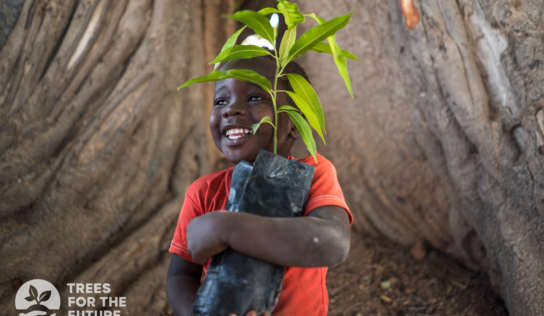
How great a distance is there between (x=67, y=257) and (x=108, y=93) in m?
1.06

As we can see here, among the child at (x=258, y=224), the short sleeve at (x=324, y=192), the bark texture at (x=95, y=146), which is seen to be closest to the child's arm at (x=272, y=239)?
the child at (x=258, y=224)

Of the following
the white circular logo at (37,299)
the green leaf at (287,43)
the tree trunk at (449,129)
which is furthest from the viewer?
the white circular logo at (37,299)

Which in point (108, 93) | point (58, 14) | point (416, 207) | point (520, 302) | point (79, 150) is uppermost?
point (58, 14)

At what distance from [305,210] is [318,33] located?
499mm

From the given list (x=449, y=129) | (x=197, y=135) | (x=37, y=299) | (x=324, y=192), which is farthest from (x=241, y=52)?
(x=37, y=299)

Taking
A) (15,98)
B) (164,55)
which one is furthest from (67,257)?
(164,55)

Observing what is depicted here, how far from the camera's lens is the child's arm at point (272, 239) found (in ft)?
2.66

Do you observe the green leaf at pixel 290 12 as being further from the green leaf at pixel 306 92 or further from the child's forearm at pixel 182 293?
the child's forearm at pixel 182 293

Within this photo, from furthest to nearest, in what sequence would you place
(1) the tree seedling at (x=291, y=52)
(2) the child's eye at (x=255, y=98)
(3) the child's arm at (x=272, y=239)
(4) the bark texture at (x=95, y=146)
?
1. (4) the bark texture at (x=95, y=146)
2. (2) the child's eye at (x=255, y=98)
3. (1) the tree seedling at (x=291, y=52)
4. (3) the child's arm at (x=272, y=239)

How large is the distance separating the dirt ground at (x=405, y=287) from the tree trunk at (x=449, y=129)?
11 cm

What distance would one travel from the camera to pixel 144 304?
1972 millimetres

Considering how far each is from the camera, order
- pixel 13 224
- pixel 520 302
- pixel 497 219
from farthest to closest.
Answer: pixel 13 224 → pixel 497 219 → pixel 520 302

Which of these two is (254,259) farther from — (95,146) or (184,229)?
(95,146)

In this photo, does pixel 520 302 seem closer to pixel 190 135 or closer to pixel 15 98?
pixel 190 135
